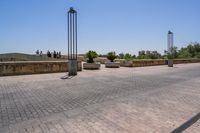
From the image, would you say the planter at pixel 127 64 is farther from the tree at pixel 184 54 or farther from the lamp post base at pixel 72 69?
the tree at pixel 184 54

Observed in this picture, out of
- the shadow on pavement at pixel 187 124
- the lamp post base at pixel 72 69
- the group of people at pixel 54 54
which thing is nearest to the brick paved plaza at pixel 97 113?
the shadow on pavement at pixel 187 124

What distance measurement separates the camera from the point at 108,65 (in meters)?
19.8

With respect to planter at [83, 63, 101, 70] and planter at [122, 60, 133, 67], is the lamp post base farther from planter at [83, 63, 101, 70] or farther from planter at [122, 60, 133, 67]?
planter at [122, 60, 133, 67]

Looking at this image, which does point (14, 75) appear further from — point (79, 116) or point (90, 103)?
point (79, 116)

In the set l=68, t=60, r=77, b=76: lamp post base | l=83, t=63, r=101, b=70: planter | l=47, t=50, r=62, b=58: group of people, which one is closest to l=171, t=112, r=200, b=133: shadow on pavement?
l=68, t=60, r=77, b=76: lamp post base

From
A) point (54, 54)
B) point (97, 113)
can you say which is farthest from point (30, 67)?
point (54, 54)

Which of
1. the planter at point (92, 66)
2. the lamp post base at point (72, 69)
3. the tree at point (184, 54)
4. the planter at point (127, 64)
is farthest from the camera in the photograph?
the tree at point (184, 54)

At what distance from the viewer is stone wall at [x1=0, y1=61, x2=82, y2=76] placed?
12.1m

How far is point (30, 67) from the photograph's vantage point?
513 inches

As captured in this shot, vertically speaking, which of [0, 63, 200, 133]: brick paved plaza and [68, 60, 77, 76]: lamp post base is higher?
[68, 60, 77, 76]: lamp post base

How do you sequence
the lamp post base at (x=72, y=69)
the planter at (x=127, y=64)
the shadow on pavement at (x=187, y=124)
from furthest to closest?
the planter at (x=127, y=64) → the lamp post base at (x=72, y=69) → the shadow on pavement at (x=187, y=124)

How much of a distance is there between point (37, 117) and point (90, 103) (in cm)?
176

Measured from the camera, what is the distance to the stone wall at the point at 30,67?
39.6ft

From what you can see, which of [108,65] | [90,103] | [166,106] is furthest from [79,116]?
[108,65]
